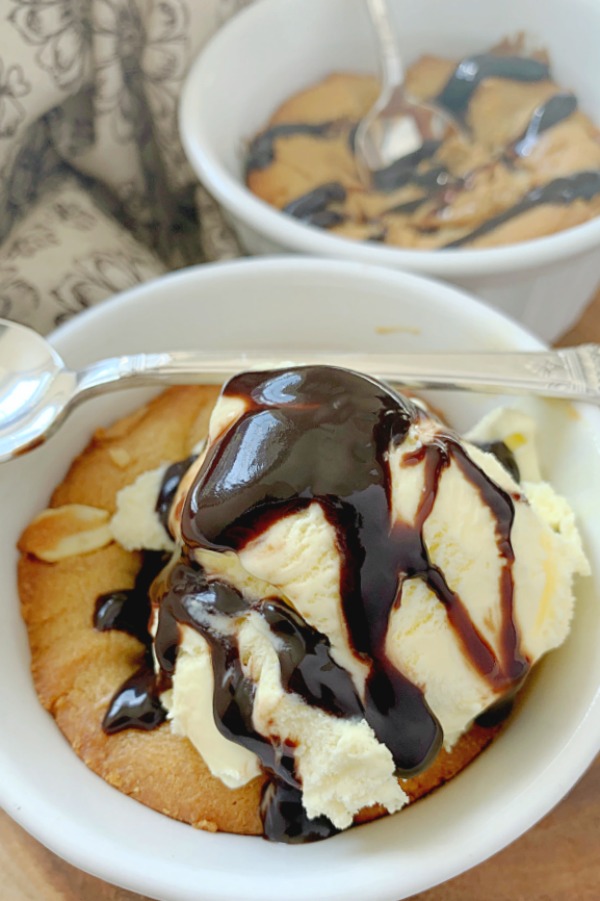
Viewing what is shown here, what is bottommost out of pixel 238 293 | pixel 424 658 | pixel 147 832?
pixel 147 832

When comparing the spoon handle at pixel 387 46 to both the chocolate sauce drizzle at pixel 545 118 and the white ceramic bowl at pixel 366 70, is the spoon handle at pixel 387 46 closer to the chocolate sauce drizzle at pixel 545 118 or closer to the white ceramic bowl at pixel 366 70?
the white ceramic bowl at pixel 366 70

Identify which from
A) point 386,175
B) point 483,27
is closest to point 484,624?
point 386,175

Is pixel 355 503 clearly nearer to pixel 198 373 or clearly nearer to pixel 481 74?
pixel 198 373

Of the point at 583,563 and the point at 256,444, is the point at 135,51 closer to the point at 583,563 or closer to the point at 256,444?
the point at 256,444

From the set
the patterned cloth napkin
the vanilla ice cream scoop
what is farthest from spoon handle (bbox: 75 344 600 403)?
the patterned cloth napkin

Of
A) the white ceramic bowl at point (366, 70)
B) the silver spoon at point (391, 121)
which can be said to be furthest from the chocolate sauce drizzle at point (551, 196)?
the silver spoon at point (391, 121)

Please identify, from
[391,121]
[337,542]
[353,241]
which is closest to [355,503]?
[337,542]
